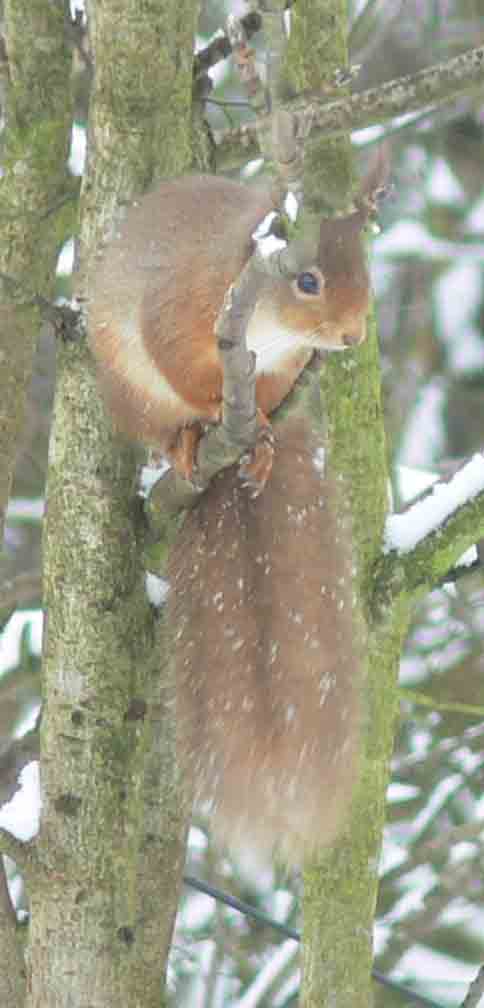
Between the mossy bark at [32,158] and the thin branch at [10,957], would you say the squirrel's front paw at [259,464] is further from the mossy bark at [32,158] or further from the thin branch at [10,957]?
the thin branch at [10,957]

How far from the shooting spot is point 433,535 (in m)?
1.59

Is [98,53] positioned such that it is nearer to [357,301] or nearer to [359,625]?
[357,301]

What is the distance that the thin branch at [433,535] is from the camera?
157 centimetres

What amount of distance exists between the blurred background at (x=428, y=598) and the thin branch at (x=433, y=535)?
83 cm

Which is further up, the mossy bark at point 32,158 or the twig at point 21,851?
the mossy bark at point 32,158

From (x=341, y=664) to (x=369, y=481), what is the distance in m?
0.22

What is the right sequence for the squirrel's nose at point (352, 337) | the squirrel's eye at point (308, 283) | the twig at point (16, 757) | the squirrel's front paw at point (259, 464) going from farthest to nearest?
1. the twig at point (16, 757)
2. the squirrel's front paw at point (259, 464)
3. the squirrel's nose at point (352, 337)
4. the squirrel's eye at point (308, 283)

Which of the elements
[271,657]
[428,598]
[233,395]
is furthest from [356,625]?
[428,598]

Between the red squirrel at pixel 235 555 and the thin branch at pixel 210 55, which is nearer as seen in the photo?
the red squirrel at pixel 235 555

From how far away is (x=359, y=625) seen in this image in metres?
1.61

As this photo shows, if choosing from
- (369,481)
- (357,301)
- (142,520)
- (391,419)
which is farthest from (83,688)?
(391,419)

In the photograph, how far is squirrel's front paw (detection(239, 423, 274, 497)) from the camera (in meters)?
1.46

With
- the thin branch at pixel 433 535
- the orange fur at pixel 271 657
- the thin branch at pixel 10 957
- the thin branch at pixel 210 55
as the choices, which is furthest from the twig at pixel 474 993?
the thin branch at pixel 210 55

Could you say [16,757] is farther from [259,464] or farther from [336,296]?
[336,296]
